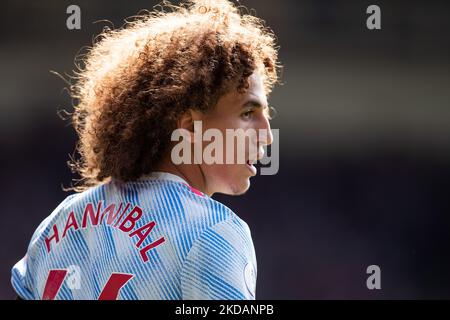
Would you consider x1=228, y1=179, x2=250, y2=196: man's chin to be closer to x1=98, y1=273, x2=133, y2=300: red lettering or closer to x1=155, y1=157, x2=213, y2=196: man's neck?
x1=155, y1=157, x2=213, y2=196: man's neck

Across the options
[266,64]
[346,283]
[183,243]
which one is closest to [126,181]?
[183,243]

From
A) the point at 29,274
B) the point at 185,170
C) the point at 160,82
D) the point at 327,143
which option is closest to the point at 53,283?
the point at 29,274

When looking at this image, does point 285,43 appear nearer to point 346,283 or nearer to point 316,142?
point 316,142

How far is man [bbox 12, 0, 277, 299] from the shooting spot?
1388 millimetres

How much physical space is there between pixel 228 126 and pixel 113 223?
332 millimetres

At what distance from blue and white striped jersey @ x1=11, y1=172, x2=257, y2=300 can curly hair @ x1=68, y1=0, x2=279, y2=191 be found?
8cm

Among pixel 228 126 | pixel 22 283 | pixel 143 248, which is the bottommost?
pixel 22 283

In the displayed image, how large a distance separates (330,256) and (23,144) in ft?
7.84

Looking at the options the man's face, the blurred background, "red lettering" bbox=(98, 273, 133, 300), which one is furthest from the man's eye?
the blurred background

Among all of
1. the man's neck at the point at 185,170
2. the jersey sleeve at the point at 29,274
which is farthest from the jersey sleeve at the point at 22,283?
the man's neck at the point at 185,170

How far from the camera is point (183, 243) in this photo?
1.38 metres

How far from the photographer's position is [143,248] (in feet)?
4.66

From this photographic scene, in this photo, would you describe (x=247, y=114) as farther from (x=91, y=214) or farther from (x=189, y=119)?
(x=91, y=214)

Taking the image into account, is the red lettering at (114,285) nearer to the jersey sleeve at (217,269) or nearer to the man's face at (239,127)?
the jersey sleeve at (217,269)
